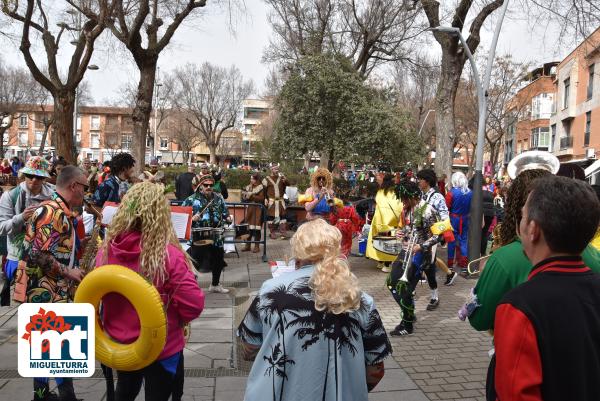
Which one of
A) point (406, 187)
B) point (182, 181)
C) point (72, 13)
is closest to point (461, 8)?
point (182, 181)

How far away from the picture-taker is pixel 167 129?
2378 inches

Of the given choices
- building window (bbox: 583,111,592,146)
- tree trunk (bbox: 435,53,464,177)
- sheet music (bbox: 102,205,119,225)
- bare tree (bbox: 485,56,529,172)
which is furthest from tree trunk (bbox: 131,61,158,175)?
building window (bbox: 583,111,592,146)

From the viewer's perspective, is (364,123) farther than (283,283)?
Yes

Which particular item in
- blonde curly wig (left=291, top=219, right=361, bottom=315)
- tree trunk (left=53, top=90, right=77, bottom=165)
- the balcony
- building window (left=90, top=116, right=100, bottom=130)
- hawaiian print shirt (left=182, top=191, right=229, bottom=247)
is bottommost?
hawaiian print shirt (left=182, top=191, right=229, bottom=247)

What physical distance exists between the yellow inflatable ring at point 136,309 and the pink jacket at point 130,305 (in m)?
0.08

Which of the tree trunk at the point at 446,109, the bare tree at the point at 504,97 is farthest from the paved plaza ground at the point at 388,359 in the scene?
the bare tree at the point at 504,97

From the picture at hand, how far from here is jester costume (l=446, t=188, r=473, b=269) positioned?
9812 millimetres

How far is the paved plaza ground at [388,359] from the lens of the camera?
4.16 meters

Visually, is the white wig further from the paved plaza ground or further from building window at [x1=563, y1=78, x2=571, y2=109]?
building window at [x1=563, y1=78, x2=571, y2=109]

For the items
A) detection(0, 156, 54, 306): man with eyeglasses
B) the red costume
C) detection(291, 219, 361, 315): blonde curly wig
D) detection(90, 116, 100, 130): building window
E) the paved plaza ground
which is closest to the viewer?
detection(291, 219, 361, 315): blonde curly wig

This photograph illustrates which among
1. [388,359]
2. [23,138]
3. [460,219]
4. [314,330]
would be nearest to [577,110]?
[460,219]

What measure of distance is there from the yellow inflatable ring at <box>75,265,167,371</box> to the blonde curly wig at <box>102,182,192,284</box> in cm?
13

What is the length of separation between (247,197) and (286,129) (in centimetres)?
796

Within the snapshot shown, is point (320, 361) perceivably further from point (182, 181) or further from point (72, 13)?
point (72, 13)
